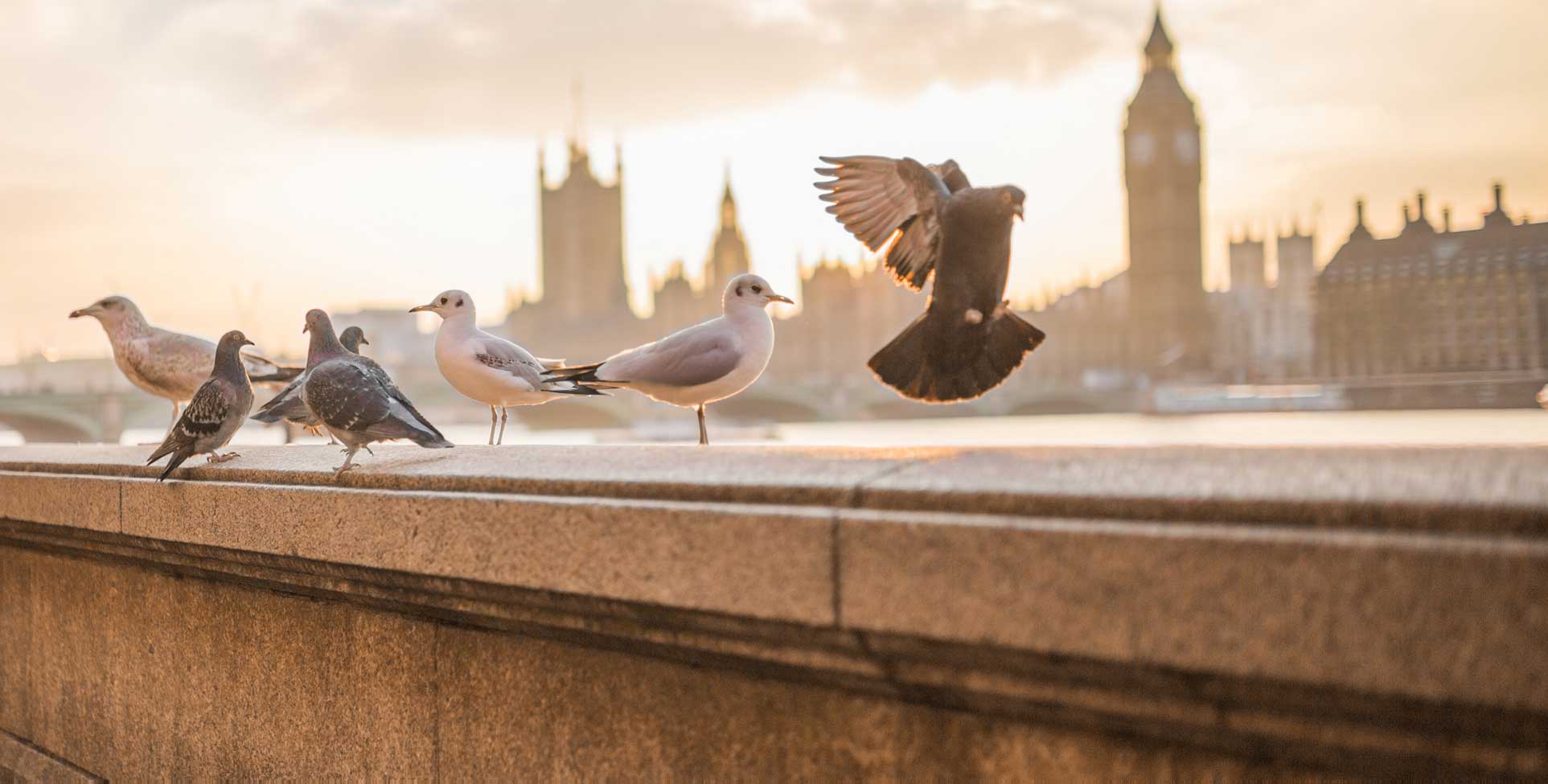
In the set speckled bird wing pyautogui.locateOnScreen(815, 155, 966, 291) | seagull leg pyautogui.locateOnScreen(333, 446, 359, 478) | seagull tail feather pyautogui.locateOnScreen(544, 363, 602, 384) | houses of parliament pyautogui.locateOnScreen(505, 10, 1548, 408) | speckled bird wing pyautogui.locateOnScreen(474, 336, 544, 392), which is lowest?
seagull leg pyautogui.locateOnScreen(333, 446, 359, 478)

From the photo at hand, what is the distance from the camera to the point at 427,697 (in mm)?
2023

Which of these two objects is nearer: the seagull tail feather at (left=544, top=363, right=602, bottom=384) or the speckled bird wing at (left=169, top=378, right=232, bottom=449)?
the speckled bird wing at (left=169, top=378, right=232, bottom=449)

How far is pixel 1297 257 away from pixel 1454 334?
2849 cm

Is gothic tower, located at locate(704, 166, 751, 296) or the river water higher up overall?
gothic tower, located at locate(704, 166, 751, 296)

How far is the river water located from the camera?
37.4 metres

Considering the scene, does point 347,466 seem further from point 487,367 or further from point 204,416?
point 487,367

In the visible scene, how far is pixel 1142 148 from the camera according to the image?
304 ft

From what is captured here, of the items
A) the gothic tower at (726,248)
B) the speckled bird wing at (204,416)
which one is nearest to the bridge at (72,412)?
the speckled bird wing at (204,416)

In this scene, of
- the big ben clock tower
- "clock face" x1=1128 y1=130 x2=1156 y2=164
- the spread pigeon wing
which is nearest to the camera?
the spread pigeon wing

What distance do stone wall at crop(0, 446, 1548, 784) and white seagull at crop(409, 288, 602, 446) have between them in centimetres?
51

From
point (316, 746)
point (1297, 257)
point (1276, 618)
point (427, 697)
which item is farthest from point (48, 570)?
point (1297, 257)

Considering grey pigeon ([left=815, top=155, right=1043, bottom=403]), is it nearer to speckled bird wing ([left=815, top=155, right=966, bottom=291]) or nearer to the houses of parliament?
speckled bird wing ([left=815, top=155, right=966, bottom=291])

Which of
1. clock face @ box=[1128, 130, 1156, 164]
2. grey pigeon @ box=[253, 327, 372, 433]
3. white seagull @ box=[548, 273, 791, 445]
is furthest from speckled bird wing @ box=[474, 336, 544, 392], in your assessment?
clock face @ box=[1128, 130, 1156, 164]

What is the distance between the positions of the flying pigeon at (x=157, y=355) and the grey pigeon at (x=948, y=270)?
2.14 metres
